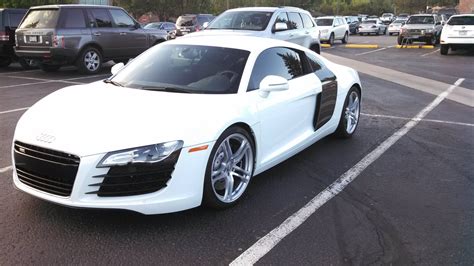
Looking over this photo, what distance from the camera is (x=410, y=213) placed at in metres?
4.11

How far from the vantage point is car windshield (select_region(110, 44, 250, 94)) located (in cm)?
448

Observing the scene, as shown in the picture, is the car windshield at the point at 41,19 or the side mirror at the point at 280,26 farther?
the car windshield at the point at 41,19

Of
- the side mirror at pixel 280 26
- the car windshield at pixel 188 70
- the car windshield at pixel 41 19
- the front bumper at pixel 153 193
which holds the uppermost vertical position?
the car windshield at pixel 41 19

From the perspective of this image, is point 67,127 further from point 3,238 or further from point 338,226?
point 338,226

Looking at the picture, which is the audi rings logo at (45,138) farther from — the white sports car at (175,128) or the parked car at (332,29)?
the parked car at (332,29)

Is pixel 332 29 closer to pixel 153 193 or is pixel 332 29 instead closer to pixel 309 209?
pixel 309 209

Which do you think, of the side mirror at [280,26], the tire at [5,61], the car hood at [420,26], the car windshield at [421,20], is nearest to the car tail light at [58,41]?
the tire at [5,61]

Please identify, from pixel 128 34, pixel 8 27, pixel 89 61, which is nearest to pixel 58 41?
pixel 89 61

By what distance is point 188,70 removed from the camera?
15.5 ft

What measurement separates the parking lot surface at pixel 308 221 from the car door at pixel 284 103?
1.20 ft

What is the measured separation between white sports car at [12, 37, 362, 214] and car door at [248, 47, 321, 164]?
1 centimetres

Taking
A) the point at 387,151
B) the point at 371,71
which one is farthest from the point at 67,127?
the point at 371,71

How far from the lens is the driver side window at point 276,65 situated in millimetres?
4695

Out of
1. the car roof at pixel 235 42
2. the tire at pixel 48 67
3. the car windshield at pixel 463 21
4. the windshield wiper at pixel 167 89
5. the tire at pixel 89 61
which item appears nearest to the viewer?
the windshield wiper at pixel 167 89
